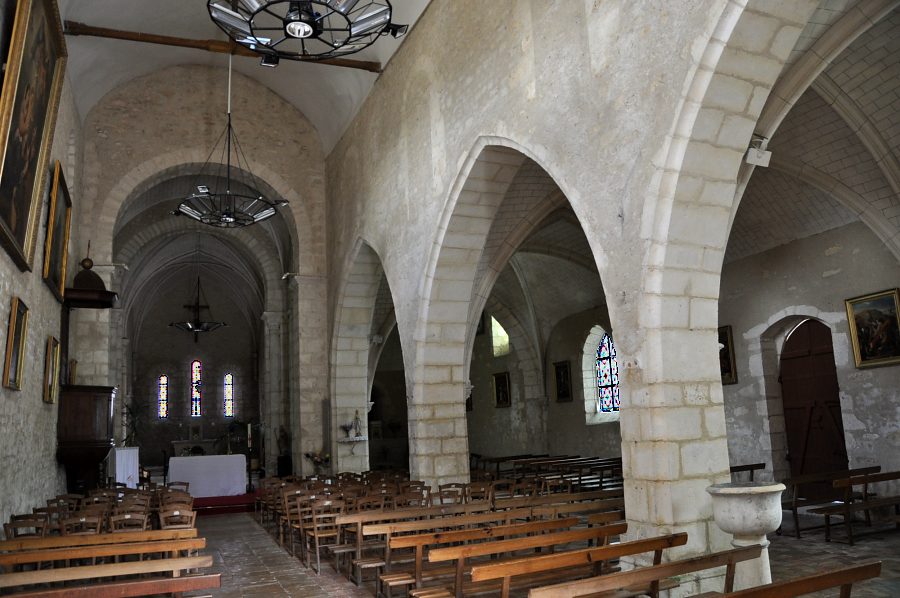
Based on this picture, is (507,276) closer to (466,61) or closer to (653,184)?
(466,61)

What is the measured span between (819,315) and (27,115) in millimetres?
10172

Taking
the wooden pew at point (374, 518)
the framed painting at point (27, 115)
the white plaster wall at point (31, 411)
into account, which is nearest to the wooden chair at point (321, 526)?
the wooden pew at point (374, 518)

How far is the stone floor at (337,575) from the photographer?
6547 mm

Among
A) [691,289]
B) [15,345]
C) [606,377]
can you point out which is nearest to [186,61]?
[15,345]

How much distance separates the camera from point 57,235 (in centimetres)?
1073

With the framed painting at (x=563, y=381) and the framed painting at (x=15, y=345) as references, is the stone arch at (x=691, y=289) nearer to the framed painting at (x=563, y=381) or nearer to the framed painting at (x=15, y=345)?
the framed painting at (x=15, y=345)

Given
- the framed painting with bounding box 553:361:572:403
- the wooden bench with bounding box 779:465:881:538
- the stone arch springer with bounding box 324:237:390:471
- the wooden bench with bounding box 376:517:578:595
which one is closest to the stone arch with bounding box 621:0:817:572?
the wooden bench with bounding box 376:517:578:595

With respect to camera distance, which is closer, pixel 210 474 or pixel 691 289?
pixel 691 289

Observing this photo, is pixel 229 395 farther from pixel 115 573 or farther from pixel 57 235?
pixel 115 573

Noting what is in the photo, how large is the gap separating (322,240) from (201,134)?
326cm

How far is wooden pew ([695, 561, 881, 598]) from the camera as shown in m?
3.38

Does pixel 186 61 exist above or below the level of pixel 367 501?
above

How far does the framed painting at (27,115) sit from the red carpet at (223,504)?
7.42 meters

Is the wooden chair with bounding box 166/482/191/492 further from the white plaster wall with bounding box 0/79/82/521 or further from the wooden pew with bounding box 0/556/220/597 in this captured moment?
the wooden pew with bounding box 0/556/220/597
